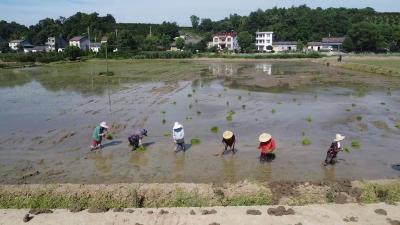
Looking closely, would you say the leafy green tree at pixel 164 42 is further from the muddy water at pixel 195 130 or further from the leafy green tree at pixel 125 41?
the muddy water at pixel 195 130

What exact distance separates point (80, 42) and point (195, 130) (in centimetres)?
10582

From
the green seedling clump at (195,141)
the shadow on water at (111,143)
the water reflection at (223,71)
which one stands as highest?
the water reflection at (223,71)

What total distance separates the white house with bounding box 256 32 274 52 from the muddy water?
86127mm

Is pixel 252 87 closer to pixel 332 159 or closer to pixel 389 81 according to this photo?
pixel 389 81

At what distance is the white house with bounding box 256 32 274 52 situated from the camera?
116456mm

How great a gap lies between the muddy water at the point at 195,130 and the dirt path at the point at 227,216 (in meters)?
2.29

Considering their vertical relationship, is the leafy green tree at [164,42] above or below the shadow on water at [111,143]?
above

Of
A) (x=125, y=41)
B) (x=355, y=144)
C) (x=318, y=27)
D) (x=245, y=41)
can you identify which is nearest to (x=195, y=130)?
(x=355, y=144)

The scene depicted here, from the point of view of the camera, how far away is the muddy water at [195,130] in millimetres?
12119

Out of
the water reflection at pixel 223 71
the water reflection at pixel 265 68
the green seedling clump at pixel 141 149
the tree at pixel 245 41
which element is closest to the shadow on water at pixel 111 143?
the green seedling clump at pixel 141 149

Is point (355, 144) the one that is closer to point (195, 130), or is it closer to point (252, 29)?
point (195, 130)

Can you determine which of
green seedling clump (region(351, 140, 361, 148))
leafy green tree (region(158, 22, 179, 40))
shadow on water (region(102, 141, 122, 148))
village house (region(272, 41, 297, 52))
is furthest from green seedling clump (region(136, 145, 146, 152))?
leafy green tree (region(158, 22, 179, 40))

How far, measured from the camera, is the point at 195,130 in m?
17.6

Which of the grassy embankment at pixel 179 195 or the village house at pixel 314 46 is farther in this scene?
the village house at pixel 314 46
